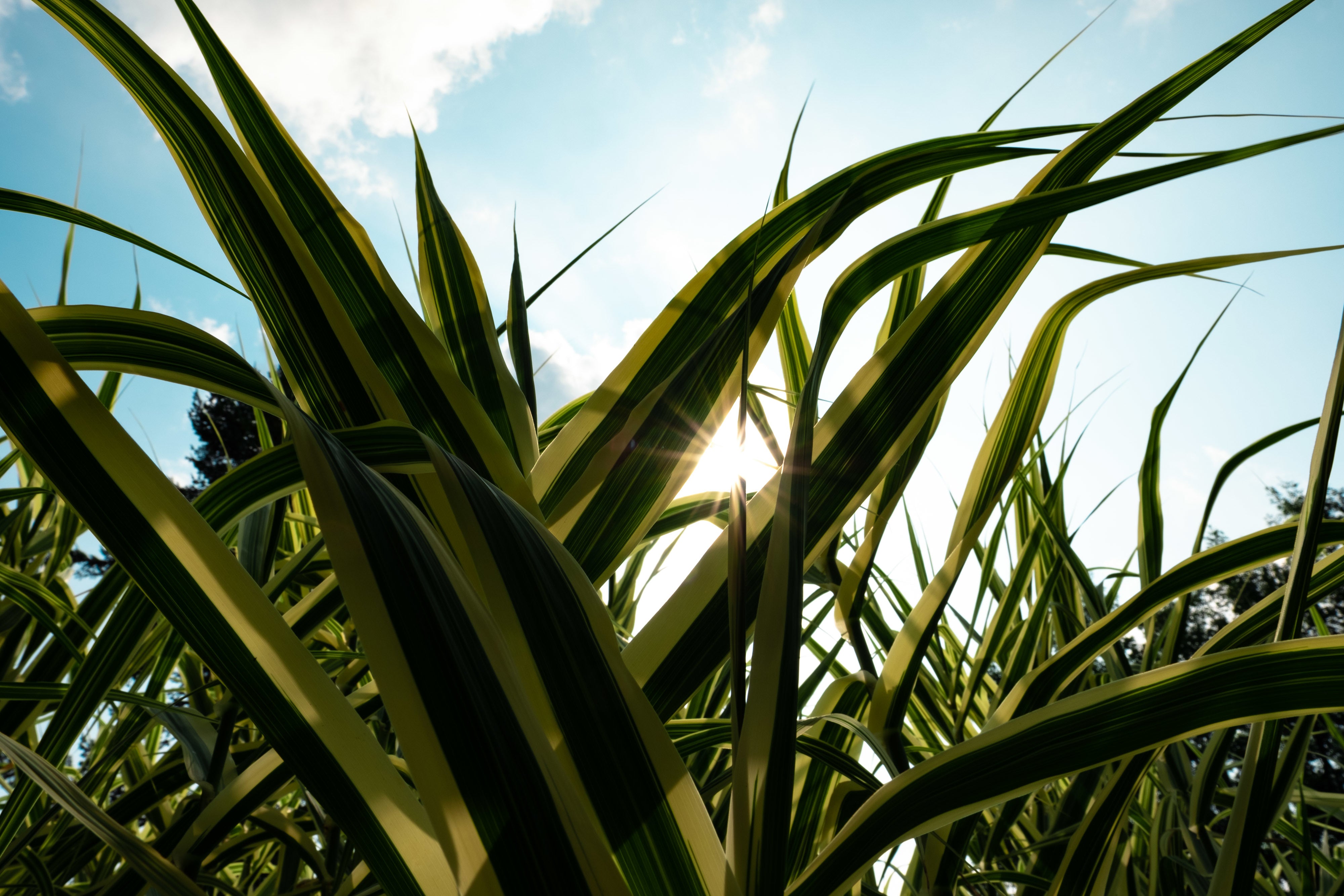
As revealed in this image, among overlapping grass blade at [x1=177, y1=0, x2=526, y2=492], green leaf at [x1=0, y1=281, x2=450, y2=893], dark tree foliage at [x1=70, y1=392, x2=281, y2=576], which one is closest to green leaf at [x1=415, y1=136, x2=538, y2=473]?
overlapping grass blade at [x1=177, y1=0, x2=526, y2=492]

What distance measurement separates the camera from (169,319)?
31 centimetres

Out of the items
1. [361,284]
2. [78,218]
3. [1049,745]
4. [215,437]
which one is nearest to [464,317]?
[361,284]

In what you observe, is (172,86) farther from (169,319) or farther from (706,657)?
(706,657)

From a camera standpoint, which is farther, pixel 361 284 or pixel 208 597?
pixel 361 284

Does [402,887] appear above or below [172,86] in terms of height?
below

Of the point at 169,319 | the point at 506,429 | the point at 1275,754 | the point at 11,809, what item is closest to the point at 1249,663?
the point at 1275,754

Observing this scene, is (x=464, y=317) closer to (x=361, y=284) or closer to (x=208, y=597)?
(x=361, y=284)

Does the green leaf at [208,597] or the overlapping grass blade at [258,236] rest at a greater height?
the overlapping grass blade at [258,236]

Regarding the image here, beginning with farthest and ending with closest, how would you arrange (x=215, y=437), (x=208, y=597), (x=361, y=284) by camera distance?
(x=215, y=437) < (x=361, y=284) < (x=208, y=597)

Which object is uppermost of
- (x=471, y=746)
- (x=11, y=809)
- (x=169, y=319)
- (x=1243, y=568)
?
(x=1243, y=568)

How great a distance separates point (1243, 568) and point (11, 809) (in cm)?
66

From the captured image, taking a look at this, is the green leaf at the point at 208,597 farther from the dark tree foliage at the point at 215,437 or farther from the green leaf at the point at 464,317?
the dark tree foliage at the point at 215,437

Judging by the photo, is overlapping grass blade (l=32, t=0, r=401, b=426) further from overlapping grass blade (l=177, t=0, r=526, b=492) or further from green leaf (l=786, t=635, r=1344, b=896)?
green leaf (l=786, t=635, r=1344, b=896)

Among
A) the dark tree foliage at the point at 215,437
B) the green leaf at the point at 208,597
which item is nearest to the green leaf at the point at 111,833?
the green leaf at the point at 208,597
